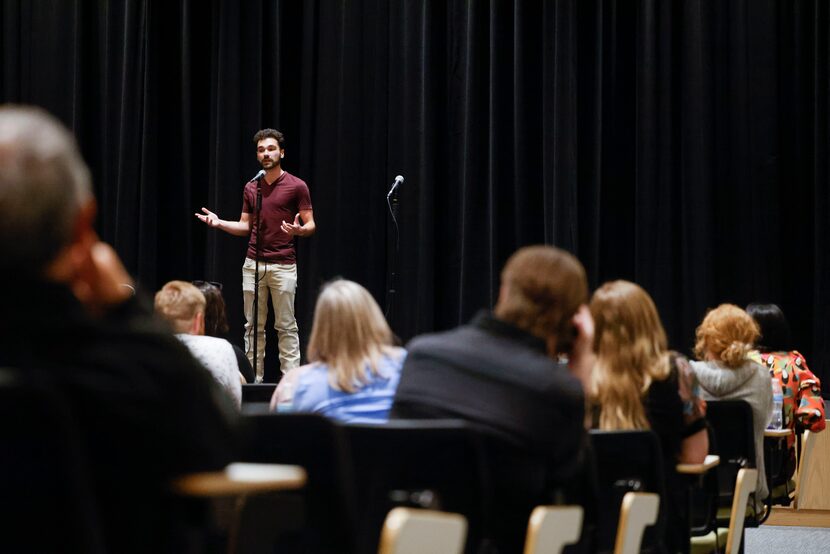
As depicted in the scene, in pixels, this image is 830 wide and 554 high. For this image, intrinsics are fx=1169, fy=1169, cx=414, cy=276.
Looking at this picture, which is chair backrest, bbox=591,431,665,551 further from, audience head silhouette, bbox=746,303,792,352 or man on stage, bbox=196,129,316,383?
man on stage, bbox=196,129,316,383

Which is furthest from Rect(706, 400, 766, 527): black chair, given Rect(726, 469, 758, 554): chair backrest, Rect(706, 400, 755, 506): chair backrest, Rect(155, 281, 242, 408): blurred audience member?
Rect(155, 281, 242, 408): blurred audience member

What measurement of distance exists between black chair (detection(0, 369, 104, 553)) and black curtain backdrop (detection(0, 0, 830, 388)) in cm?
656

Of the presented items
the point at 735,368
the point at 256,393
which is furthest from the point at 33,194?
the point at 735,368

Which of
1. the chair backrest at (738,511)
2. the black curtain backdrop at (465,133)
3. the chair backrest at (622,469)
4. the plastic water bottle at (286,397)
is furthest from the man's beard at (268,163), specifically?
the chair backrest at (622,469)

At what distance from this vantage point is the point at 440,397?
239 cm

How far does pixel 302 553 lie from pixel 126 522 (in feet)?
2.54

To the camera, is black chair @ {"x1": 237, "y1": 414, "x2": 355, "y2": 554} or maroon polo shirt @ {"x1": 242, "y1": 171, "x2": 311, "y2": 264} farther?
maroon polo shirt @ {"x1": 242, "y1": 171, "x2": 311, "y2": 264}

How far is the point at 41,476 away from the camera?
138cm

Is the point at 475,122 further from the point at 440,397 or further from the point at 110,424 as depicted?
the point at 110,424

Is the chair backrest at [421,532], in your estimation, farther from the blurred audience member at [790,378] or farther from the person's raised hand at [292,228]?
the person's raised hand at [292,228]

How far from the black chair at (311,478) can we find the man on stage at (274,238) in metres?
5.06

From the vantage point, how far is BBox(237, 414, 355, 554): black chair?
2.00m

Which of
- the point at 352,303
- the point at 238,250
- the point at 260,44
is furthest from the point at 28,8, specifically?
the point at 352,303

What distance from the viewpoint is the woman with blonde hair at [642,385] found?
304 cm
